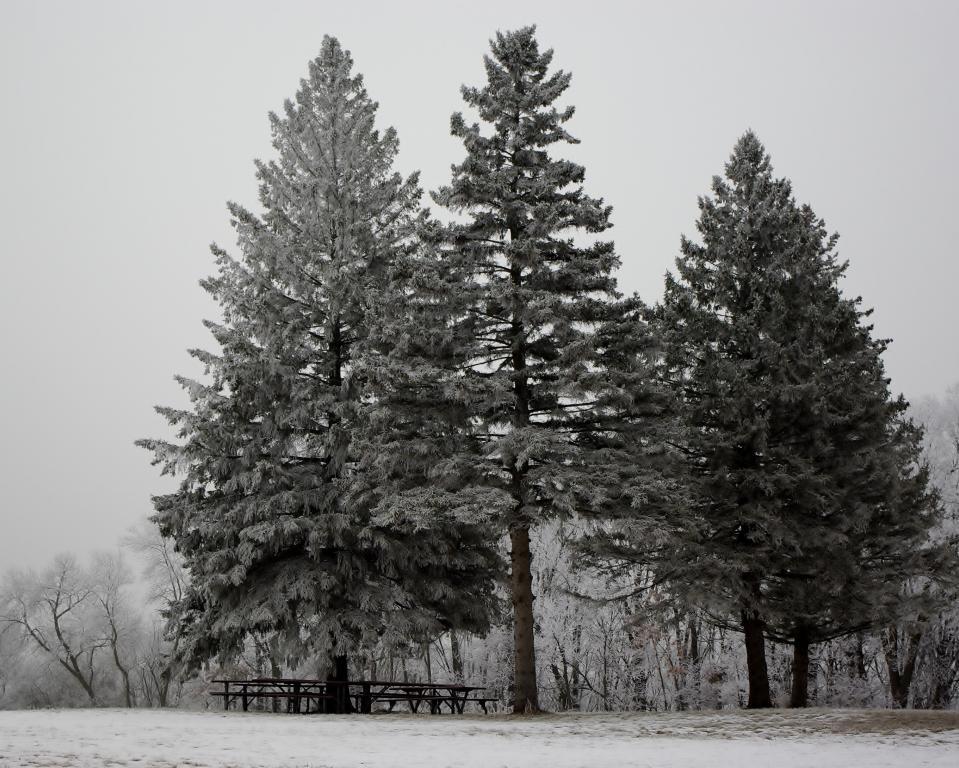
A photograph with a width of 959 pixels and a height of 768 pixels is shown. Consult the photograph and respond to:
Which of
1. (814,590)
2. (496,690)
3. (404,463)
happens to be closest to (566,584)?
(496,690)

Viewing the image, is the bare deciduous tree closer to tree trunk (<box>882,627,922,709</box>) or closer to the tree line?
the tree line

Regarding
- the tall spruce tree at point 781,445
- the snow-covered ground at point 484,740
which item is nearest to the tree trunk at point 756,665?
the tall spruce tree at point 781,445

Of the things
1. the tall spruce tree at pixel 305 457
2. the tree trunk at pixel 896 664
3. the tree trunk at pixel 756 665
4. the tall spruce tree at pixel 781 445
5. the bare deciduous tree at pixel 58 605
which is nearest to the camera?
the tall spruce tree at pixel 781 445

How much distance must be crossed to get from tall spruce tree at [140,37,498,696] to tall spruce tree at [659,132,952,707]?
542 centimetres

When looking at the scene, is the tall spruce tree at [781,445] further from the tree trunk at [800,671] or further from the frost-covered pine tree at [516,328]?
the frost-covered pine tree at [516,328]

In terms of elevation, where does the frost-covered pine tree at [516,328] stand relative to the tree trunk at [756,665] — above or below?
above

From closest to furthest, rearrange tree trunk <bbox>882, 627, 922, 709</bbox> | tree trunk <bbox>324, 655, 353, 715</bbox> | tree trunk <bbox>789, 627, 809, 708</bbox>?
tree trunk <bbox>324, 655, 353, 715</bbox>, tree trunk <bbox>789, 627, 809, 708</bbox>, tree trunk <bbox>882, 627, 922, 709</bbox>

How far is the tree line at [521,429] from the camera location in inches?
619

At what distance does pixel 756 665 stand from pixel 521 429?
7.55 meters

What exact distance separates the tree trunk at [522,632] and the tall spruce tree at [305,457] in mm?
1698

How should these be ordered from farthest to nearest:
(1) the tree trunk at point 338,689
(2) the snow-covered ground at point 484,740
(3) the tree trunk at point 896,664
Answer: (3) the tree trunk at point 896,664, (1) the tree trunk at point 338,689, (2) the snow-covered ground at point 484,740

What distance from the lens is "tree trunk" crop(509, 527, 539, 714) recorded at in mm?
15500

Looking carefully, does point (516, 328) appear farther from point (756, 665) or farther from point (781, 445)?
point (756, 665)

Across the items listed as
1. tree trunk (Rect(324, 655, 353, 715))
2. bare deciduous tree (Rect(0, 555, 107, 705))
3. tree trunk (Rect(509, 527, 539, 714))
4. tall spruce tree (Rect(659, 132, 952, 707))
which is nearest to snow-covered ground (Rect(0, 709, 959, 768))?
tree trunk (Rect(509, 527, 539, 714))
